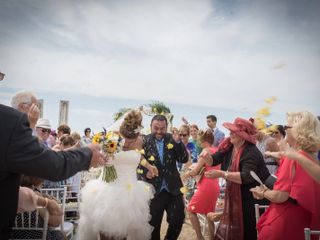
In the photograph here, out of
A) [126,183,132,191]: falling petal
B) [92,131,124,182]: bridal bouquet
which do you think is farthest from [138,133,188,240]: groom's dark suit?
[92,131,124,182]: bridal bouquet

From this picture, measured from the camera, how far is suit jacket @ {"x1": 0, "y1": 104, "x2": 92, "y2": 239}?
1.86 metres

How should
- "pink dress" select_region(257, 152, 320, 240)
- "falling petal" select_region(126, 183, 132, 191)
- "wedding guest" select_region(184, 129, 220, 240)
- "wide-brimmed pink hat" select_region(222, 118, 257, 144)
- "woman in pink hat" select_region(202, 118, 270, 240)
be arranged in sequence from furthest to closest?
"wedding guest" select_region(184, 129, 220, 240)
"falling petal" select_region(126, 183, 132, 191)
"wide-brimmed pink hat" select_region(222, 118, 257, 144)
"woman in pink hat" select_region(202, 118, 270, 240)
"pink dress" select_region(257, 152, 320, 240)

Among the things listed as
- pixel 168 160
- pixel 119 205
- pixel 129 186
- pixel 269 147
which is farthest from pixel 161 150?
pixel 269 147

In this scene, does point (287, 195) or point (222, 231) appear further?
point (222, 231)

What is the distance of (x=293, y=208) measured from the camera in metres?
3.02

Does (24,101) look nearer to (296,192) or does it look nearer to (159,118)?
(159,118)

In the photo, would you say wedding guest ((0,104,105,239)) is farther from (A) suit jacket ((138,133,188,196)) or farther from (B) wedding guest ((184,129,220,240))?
(B) wedding guest ((184,129,220,240))

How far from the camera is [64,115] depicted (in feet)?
58.3

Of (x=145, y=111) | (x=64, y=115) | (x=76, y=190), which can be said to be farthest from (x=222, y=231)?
(x=64, y=115)

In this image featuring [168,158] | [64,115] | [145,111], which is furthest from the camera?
[64,115]

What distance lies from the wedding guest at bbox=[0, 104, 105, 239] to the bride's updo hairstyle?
2.70 m

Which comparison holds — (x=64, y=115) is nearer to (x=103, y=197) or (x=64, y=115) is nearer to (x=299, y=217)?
(x=103, y=197)

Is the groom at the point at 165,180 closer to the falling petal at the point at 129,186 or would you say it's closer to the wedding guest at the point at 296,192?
the falling petal at the point at 129,186

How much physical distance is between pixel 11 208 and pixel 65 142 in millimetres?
4501
